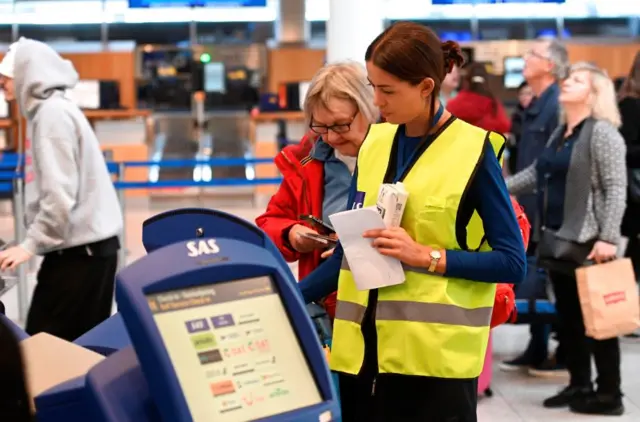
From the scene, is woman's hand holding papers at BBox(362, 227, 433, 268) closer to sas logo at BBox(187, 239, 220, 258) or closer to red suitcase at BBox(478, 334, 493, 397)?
sas logo at BBox(187, 239, 220, 258)

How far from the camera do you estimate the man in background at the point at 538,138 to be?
218 inches

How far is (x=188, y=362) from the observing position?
143 cm

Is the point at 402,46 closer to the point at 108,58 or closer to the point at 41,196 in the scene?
the point at 41,196

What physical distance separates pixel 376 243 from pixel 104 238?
193 centimetres


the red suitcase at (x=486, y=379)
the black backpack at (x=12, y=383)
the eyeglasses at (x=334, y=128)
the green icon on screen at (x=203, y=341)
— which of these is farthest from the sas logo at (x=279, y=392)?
the red suitcase at (x=486, y=379)

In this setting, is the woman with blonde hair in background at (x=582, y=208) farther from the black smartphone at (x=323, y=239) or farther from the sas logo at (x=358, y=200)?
the sas logo at (x=358, y=200)

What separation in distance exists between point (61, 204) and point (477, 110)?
120 inches

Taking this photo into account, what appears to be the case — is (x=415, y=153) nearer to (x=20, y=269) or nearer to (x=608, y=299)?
(x=608, y=299)

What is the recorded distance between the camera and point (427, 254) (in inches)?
82.3

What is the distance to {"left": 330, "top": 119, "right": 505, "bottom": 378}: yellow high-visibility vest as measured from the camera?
6.91 ft

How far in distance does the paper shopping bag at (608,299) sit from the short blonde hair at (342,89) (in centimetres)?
236

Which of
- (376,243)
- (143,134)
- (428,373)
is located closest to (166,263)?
(376,243)

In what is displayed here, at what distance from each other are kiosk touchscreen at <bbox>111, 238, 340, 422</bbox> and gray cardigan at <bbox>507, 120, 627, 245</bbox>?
3.41 metres

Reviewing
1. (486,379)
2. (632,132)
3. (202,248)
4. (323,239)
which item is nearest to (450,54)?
(323,239)
